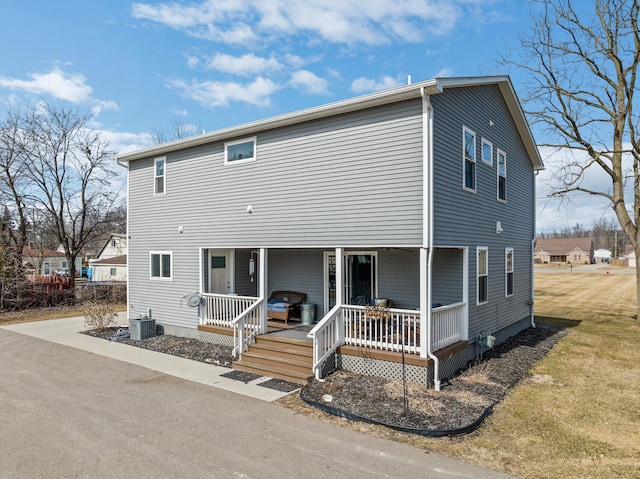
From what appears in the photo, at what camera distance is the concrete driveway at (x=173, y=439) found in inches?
182

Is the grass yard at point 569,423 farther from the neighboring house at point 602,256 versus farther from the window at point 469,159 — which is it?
the neighboring house at point 602,256

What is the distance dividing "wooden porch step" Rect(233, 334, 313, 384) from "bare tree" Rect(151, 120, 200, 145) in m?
27.9

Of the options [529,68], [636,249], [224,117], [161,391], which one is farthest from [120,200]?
[636,249]

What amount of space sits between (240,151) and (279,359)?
5.51m

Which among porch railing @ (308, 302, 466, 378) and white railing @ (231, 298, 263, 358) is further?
white railing @ (231, 298, 263, 358)

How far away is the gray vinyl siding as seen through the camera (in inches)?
325

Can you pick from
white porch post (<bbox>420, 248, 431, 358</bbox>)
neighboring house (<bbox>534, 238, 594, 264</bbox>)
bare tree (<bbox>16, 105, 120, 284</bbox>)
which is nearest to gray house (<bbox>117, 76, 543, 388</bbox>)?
white porch post (<bbox>420, 248, 431, 358</bbox>)

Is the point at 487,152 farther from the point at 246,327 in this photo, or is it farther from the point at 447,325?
the point at 246,327

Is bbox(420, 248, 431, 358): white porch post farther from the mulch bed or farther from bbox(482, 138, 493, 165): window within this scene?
bbox(482, 138, 493, 165): window

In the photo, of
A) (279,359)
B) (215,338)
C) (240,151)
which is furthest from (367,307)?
(240,151)

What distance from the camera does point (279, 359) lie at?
8516 mm

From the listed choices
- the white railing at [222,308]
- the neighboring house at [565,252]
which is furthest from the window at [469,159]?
the neighboring house at [565,252]

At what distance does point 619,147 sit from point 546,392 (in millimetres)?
13441

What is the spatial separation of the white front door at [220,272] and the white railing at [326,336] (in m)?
5.03
